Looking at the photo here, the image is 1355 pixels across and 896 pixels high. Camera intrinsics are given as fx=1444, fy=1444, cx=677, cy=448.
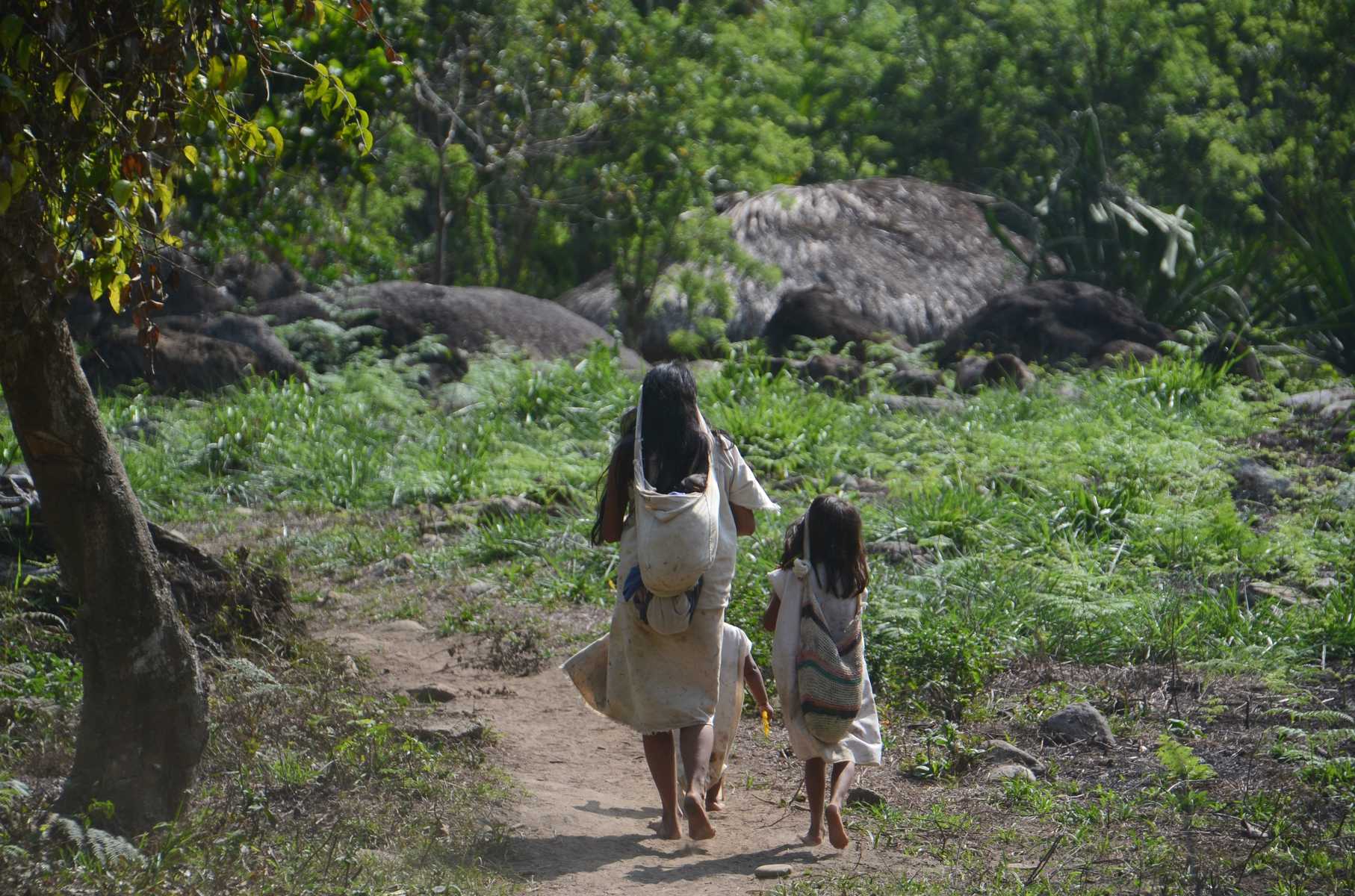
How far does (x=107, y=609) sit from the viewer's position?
4.00 metres

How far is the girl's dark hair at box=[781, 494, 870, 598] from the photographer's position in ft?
14.8

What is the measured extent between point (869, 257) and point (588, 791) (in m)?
12.0

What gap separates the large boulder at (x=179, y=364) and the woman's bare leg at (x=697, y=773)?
826 centimetres

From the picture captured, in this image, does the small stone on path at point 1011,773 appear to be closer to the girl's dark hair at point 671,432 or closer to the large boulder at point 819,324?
the girl's dark hair at point 671,432

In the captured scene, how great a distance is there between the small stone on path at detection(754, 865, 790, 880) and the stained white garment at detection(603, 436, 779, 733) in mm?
524

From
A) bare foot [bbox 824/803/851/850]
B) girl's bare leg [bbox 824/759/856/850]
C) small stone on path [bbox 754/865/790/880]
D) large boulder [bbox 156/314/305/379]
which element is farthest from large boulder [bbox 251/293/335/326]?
small stone on path [bbox 754/865/790/880]

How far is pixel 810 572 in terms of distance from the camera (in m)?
4.54

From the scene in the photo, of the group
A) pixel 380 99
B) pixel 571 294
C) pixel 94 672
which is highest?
pixel 380 99

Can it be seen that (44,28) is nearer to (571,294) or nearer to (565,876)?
(565,876)

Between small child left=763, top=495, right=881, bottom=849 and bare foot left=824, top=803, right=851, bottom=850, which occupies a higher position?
small child left=763, top=495, right=881, bottom=849

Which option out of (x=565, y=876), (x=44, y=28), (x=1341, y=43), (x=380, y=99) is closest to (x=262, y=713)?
(x=565, y=876)

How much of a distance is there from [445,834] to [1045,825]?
1906 millimetres

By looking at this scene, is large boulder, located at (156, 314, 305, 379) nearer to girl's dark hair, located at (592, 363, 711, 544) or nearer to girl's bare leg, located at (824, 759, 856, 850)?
girl's dark hair, located at (592, 363, 711, 544)

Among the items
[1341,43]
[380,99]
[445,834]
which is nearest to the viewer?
[445,834]
